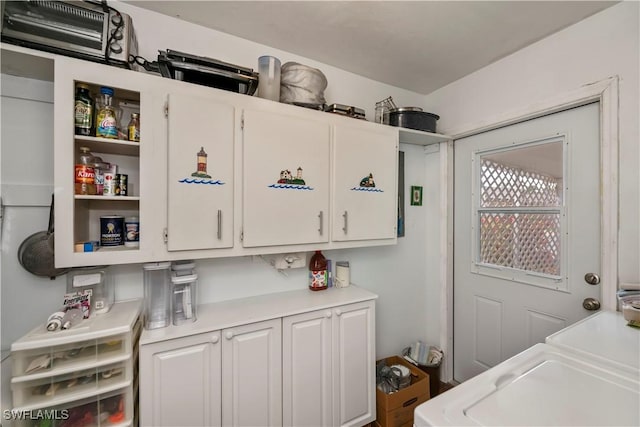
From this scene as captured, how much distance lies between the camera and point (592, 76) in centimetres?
150

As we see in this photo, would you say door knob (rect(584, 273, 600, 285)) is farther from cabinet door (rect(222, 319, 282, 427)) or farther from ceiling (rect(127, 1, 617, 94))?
cabinet door (rect(222, 319, 282, 427))

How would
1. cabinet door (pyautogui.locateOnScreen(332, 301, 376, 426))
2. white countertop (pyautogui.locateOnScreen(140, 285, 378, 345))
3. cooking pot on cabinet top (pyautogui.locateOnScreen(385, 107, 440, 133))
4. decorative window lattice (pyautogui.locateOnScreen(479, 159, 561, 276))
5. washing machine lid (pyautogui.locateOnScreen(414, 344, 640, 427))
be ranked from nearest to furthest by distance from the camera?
1. washing machine lid (pyautogui.locateOnScreen(414, 344, 640, 427))
2. white countertop (pyautogui.locateOnScreen(140, 285, 378, 345))
3. cabinet door (pyautogui.locateOnScreen(332, 301, 376, 426))
4. decorative window lattice (pyautogui.locateOnScreen(479, 159, 561, 276))
5. cooking pot on cabinet top (pyautogui.locateOnScreen(385, 107, 440, 133))

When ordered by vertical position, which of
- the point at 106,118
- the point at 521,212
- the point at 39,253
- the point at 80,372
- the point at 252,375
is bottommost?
the point at 252,375

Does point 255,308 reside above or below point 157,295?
below

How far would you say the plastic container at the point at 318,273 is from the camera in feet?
6.12

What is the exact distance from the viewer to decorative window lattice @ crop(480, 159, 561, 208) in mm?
1738

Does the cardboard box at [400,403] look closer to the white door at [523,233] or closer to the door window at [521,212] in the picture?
the white door at [523,233]

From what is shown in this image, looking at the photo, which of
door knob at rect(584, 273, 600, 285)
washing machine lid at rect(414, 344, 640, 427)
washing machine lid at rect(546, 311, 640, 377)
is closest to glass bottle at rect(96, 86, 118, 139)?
washing machine lid at rect(414, 344, 640, 427)

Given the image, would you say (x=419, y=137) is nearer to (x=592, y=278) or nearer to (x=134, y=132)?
(x=592, y=278)

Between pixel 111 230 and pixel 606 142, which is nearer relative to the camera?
pixel 111 230

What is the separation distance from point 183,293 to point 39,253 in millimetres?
662

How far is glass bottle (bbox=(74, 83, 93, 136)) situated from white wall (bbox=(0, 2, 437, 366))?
10.2 inches

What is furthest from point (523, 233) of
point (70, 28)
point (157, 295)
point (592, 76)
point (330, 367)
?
point (70, 28)

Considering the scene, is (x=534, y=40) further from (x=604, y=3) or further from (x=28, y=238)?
(x=28, y=238)
